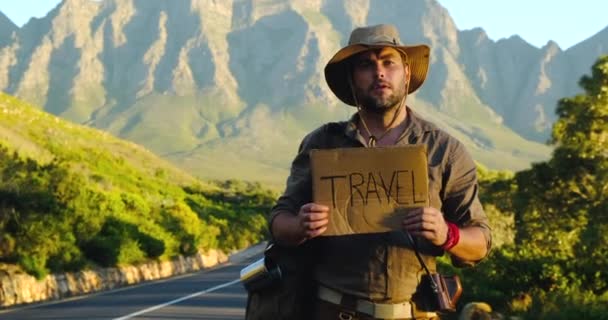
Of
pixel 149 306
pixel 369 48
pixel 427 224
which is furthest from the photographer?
pixel 149 306

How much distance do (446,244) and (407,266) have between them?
9.7 inches

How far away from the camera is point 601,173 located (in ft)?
91.0

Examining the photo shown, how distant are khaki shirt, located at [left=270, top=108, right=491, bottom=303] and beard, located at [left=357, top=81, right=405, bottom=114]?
0.11 meters

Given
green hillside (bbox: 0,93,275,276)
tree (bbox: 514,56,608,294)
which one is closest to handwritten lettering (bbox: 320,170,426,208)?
green hillside (bbox: 0,93,275,276)

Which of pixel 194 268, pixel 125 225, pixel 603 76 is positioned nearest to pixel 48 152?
pixel 194 268

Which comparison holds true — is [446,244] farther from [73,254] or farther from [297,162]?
[73,254]

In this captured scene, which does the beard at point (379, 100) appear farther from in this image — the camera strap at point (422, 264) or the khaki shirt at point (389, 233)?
the camera strap at point (422, 264)

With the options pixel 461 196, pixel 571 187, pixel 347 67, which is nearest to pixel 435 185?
pixel 461 196

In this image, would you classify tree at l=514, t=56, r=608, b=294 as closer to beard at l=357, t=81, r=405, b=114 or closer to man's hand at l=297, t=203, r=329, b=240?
beard at l=357, t=81, r=405, b=114

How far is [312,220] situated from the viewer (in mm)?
4398

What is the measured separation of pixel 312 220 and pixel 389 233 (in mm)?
376

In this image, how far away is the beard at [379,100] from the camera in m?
4.80

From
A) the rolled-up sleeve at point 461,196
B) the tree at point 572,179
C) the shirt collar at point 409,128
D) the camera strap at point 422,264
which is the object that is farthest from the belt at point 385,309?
the tree at point 572,179

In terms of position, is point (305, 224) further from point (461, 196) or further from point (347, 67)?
point (347, 67)
